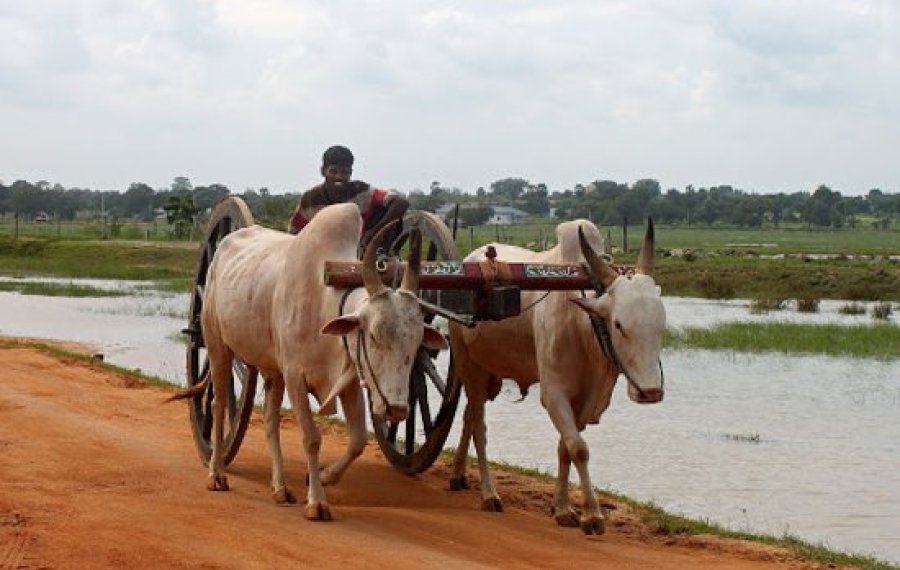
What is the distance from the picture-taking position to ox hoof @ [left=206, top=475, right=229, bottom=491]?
295 inches

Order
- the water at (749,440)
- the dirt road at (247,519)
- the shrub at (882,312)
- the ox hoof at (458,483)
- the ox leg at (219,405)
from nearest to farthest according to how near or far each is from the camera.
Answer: the dirt road at (247,519)
the ox leg at (219,405)
the ox hoof at (458,483)
the water at (749,440)
the shrub at (882,312)

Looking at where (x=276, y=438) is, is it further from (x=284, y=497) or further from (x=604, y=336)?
(x=604, y=336)

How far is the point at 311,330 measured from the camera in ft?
22.0

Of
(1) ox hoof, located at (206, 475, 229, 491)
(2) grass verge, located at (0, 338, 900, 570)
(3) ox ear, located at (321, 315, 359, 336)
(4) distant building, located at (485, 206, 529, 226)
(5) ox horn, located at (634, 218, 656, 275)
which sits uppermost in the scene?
(4) distant building, located at (485, 206, 529, 226)

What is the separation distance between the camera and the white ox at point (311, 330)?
5.95 metres

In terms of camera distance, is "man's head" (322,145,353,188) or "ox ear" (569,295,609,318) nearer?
"ox ear" (569,295,609,318)

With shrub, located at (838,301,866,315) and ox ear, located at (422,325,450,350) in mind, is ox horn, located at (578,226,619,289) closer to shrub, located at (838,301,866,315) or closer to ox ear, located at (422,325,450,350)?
ox ear, located at (422,325,450,350)

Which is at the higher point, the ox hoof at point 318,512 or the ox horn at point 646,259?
the ox horn at point 646,259

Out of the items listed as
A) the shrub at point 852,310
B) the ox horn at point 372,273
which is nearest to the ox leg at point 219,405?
the ox horn at point 372,273

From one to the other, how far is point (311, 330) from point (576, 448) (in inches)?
60.9

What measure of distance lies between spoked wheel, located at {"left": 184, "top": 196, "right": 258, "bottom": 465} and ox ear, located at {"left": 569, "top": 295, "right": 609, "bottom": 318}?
242 cm

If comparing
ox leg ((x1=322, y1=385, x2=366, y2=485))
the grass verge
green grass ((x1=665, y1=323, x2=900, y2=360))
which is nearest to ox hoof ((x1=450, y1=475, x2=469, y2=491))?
the grass verge

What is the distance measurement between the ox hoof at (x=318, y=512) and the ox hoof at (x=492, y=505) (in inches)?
57.6

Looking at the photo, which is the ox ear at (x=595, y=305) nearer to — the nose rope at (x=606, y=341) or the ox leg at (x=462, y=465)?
the nose rope at (x=606, y=341)
